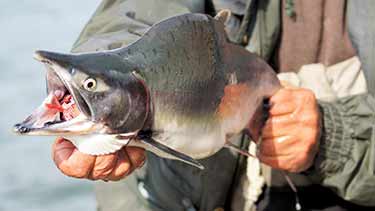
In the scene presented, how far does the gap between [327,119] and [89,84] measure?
866 mm

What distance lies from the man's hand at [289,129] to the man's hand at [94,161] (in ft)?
1.28

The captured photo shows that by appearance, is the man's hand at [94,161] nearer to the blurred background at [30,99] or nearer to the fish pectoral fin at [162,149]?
the fish pectoral fin at [162,149]

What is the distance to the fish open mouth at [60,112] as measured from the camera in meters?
1.21

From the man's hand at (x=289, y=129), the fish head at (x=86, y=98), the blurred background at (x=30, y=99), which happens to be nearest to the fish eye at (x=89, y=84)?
the fish head at (x=86, y=98)

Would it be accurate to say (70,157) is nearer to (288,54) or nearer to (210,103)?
(210,103)

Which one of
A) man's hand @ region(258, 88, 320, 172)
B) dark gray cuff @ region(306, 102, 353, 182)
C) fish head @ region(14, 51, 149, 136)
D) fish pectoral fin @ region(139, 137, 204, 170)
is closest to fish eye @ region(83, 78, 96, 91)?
fish head @ region(14, 51, 149, 136)

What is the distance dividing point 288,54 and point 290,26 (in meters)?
0.07

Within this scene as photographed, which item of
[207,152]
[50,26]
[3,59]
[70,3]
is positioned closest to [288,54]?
[207,152]

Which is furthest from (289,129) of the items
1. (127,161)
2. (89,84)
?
(89,84)

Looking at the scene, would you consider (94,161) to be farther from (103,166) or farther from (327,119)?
(327,119)

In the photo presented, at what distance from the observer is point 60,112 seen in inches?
48.6

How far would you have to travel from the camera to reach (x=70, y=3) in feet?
18.0

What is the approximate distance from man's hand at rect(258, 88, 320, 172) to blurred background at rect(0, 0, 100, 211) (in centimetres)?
182

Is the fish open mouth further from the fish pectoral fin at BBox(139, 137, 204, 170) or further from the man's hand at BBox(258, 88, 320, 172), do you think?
the man's hand at BBox(258, 88, 320, 172)
